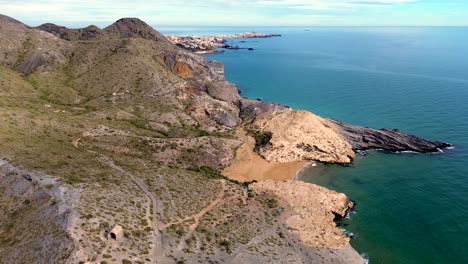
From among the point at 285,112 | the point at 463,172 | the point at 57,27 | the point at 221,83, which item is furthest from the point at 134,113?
the point at 57,27

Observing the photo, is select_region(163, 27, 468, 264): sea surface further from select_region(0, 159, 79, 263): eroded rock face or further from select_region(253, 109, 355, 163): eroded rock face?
select_region(0, 159, 79, 263): eroded rock face

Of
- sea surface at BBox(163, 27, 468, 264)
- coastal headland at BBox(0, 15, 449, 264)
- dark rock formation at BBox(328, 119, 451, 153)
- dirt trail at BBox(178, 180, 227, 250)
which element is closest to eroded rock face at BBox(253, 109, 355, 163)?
coastal headland at BBox(0, 15, 449, 264)

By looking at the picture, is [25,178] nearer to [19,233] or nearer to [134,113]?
[19,233]

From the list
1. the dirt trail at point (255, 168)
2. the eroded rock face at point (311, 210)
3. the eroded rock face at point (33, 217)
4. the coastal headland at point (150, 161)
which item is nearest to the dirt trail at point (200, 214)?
the coastal headland at point (150, 161)

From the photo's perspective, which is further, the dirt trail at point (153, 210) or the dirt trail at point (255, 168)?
the dirt trail at point (255, 168)

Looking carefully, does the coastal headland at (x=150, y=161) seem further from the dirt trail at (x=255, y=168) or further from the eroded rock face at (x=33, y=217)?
the dirt trail at (x=255, y=168)

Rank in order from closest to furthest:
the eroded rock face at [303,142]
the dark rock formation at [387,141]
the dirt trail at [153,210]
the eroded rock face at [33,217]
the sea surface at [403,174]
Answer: the eroded rock face at [33,217] → the dirt trail at [153,210] → the sea surface at [403,174] → the eroded rock face at [303,142] → the dark rock formation at [387,141]
